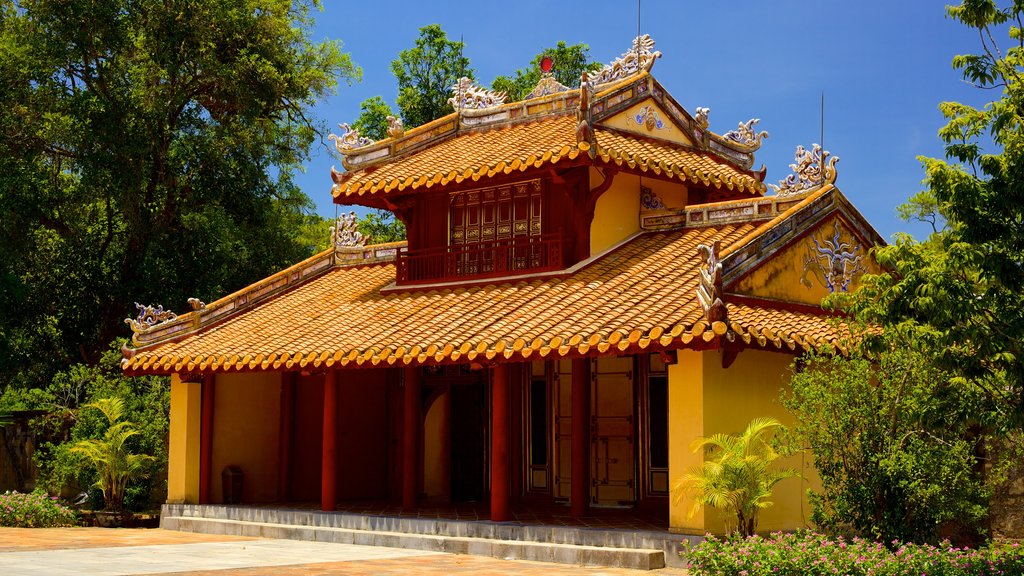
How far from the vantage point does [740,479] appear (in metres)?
12.3

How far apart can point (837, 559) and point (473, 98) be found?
1202cm

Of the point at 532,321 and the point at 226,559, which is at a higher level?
the point at 532,321

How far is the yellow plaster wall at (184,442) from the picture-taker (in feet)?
60.1

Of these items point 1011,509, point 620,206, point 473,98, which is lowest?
point 1011,509

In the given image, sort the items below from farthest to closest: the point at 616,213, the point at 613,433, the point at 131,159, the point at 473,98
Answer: the point at 131,159, the point at 473,98, the point at 616,213, the point at 613,433

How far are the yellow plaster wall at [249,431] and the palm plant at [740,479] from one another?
30.0 feet

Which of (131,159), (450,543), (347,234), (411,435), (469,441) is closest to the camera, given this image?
(450,543)

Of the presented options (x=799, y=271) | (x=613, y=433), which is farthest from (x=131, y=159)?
(x=799, y=271)

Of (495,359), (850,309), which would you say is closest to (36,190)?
(495,359)

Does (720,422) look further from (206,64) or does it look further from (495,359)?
(206,64)

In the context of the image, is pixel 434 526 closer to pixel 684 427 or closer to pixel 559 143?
pixel 684 427

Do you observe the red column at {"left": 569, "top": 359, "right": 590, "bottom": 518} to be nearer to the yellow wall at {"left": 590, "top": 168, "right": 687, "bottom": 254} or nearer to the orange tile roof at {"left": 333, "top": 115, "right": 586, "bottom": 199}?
the yellow wall at {"left": 590, "top": 168, "right": 687, "bottom": 254}

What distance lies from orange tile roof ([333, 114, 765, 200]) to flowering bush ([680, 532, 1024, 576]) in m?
6.88

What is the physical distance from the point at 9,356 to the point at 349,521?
13.5m
